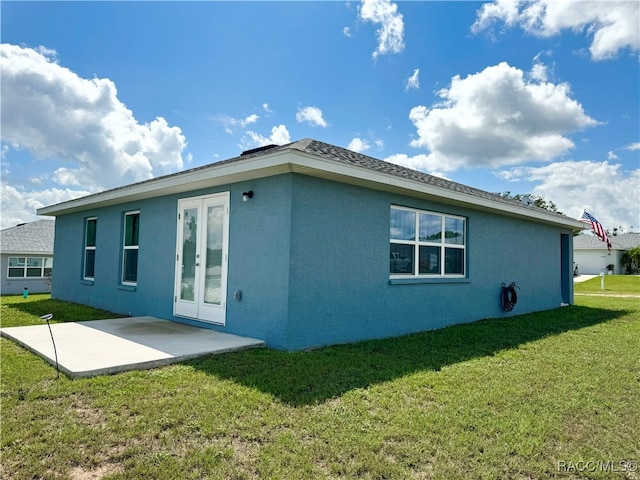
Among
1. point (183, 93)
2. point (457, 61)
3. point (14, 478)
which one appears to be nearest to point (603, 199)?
point (457, 61)

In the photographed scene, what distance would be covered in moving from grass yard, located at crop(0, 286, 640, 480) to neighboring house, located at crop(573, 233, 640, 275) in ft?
120

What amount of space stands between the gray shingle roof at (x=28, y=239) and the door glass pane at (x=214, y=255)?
15949 mm

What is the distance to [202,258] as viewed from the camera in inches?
277

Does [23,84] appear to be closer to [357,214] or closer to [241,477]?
[357,214]

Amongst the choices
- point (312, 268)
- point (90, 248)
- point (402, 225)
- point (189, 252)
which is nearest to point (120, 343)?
point (189, 252)

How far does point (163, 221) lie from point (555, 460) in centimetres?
747

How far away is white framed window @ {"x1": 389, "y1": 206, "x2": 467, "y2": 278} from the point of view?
A: 7270 millimetres

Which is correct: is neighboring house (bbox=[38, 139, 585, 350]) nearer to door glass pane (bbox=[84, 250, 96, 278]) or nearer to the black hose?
door glass pane (bbox=[84, 250, 96, 278])

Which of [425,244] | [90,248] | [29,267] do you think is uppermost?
[425,244]

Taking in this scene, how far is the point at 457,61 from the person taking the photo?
41.0 feet

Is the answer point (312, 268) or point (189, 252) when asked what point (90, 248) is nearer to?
point (189, 252)

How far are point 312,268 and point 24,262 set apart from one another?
63.8 ft

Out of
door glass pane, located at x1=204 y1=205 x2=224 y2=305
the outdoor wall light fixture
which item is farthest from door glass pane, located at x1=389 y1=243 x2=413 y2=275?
door glass pane, located at x1=204 y1=205 x2=224 y2=305

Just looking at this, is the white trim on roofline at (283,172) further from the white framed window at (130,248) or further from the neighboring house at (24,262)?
the neighboring house at (24,262)
